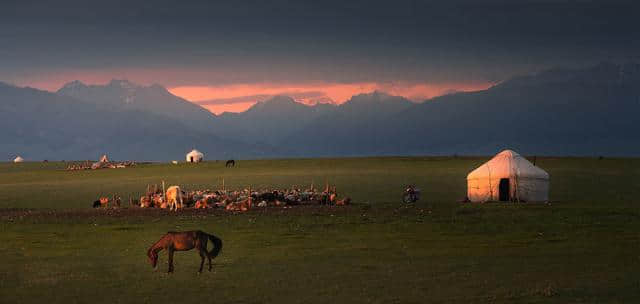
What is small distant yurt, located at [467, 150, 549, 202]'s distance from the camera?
53.0m

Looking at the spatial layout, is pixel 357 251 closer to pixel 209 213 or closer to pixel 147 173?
pixel 209 213

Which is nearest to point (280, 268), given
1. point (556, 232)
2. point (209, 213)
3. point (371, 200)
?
point (556, 232)

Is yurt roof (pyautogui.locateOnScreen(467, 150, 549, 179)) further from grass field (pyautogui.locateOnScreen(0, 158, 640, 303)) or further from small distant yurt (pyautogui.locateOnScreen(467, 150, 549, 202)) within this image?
grass field (pyautogui.locateOnScreen(0, 158, 640, 303))

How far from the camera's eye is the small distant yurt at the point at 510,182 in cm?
5300

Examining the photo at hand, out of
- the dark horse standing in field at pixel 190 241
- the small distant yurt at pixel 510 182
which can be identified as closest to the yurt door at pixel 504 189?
the small distant yurt at pixel 510 182

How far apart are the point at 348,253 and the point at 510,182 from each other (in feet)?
82.4

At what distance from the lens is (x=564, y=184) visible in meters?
70.2

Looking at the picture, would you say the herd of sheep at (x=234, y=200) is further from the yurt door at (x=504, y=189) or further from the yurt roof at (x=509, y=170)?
the yurt door at (x=504, y=189)

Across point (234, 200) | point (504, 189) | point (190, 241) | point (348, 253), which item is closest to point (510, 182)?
point (504, 189)

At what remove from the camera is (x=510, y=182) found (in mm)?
53219

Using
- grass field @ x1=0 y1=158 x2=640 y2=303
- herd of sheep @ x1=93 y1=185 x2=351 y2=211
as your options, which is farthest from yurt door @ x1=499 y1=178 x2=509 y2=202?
herd of sheep @ x1=93 y1=185 x2=351 y2=211

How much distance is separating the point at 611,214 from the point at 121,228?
20734 millimetres

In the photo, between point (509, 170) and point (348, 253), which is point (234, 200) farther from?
point (348, 253)

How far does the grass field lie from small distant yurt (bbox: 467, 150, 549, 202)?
3773 mm
